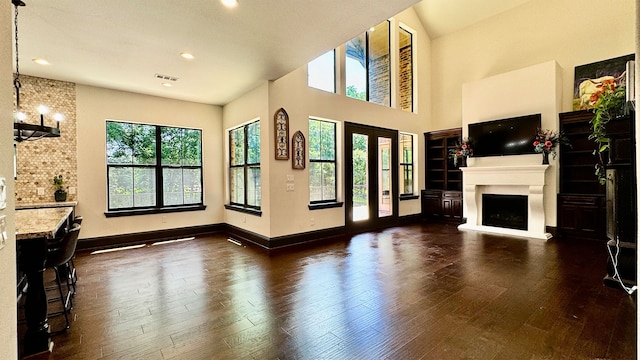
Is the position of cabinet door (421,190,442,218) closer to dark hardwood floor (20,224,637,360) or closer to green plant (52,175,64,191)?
dark hardwood floor (20,224,637,360)

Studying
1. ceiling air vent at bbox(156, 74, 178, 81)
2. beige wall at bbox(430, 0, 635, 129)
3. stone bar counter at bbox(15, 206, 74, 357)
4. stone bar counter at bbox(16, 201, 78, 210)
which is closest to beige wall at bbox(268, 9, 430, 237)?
ceiling air vent at bbox(156, 74, 178, 81)

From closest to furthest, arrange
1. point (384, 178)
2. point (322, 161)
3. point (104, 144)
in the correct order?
point (104, 144) < point (322, 161) < point (384, 178)

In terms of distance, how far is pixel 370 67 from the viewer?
698 cm

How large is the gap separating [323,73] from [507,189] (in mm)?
4496

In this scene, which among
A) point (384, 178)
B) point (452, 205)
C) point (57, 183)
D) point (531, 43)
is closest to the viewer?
point (57, 183)

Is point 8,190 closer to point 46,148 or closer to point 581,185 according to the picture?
point 46,148

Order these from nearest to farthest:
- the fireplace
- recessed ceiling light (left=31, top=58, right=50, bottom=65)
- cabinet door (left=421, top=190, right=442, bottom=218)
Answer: recessed ceiling light (left=31, top=58, right=50, bottom=65), the fireplace, cabinet door (left=421, top=190, right=442, bottom=218)

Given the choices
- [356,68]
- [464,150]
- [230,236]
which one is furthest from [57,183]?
[464,150]

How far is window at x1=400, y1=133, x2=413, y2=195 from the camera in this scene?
745 cm

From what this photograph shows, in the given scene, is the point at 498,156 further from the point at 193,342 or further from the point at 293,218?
the point at 193,342

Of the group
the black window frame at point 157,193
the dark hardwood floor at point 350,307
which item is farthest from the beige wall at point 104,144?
the dark hardwood floor at point 350,307

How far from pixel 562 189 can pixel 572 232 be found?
2.72 ft

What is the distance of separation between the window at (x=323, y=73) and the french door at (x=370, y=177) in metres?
0.88

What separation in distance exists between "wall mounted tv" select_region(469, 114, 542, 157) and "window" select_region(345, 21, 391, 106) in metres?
2.17
